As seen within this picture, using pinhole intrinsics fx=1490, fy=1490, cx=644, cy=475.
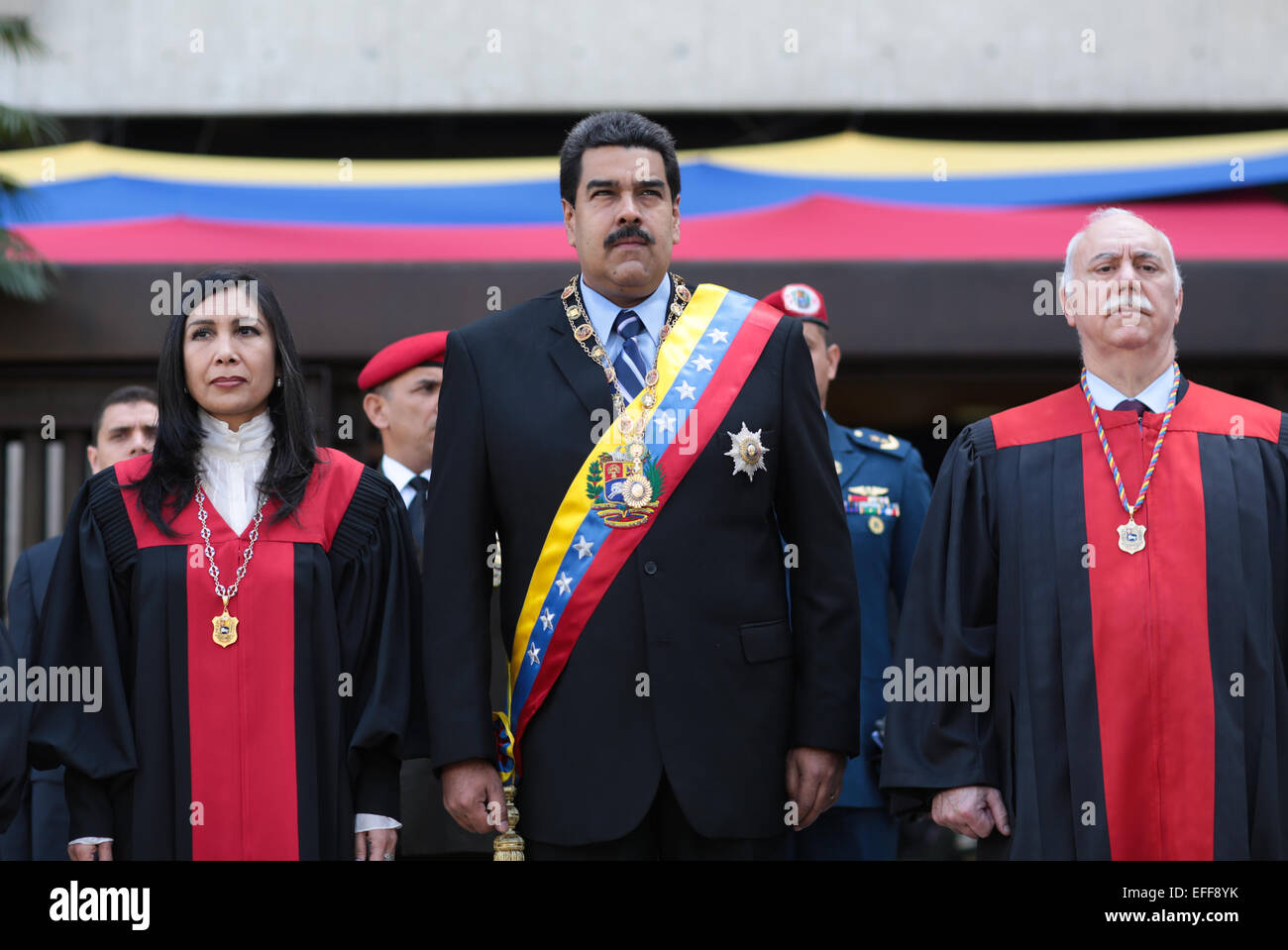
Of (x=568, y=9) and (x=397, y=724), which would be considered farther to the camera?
(x=568, y=9)

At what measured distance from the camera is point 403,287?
20.0 ft

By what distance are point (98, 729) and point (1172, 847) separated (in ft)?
7.00

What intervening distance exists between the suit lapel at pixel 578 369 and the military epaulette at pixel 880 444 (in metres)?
1.49

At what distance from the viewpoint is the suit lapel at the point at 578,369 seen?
3.02 metres

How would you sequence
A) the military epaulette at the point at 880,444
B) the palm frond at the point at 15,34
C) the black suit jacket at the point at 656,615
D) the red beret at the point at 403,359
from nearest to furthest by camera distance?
the black suit jacket at the point at 656,615, the military epaulette at the point at 880,444, the red beret at the point at 403,359, the palm frond at the point at 15,34

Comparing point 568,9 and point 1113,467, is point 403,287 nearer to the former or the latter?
point 568,9

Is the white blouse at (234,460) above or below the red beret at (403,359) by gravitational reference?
below

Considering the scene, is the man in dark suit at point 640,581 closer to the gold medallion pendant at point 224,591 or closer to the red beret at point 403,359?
the gold medallion pendant at point 224,591

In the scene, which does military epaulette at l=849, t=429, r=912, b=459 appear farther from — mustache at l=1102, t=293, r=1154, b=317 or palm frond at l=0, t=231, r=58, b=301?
palm frond at l=0, t=231, r=58, b=301

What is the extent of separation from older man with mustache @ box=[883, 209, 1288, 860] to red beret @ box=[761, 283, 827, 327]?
124cm

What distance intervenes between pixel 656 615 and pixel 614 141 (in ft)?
3.22

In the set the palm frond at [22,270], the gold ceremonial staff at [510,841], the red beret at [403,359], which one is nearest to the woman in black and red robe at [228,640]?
the gold ceremonial staff at [510,841]

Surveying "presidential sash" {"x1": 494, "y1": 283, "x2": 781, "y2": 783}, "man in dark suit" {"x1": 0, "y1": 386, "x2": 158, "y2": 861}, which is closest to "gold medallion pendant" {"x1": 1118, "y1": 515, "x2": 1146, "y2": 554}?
"presidential sash" {"x1": 494, "y1": 283, "x2": 781, "y2": 783}
